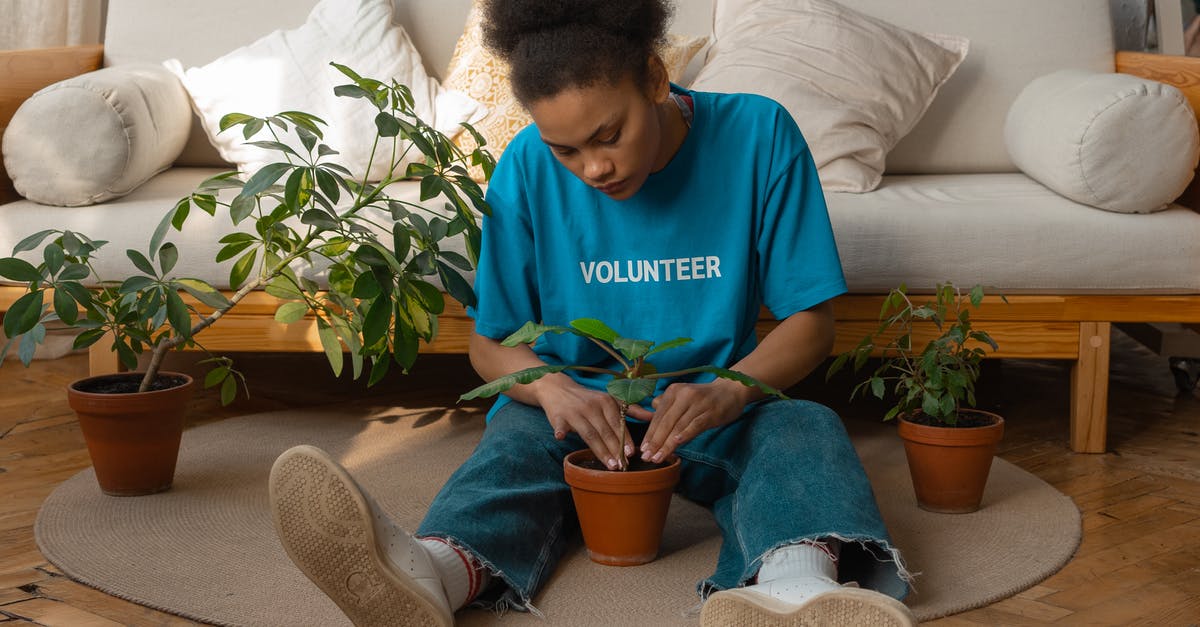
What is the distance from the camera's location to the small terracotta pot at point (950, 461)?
154 centimetres

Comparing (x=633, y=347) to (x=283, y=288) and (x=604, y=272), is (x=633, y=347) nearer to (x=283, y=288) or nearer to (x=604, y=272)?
(x=604, y=272)

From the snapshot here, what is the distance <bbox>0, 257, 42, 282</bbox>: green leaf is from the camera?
1.49 m

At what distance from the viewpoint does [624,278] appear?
1.45m

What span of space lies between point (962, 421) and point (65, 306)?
4.02ft

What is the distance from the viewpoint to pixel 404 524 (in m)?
1.56

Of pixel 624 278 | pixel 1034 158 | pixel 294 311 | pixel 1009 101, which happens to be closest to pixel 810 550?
pixel 624 278

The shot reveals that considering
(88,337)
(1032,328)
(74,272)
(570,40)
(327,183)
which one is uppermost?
(570,40)

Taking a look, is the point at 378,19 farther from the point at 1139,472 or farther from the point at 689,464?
the point at 1139,472

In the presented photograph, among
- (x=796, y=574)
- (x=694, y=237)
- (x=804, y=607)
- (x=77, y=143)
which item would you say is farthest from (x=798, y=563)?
(x=77, y=143)

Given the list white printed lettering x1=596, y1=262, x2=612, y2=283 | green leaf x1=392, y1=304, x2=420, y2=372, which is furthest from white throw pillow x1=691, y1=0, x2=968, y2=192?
green leaf x1=392, y1=304, x2=420, y2=372

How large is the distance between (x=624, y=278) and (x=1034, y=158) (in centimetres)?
102

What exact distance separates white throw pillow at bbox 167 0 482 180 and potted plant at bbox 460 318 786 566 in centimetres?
109

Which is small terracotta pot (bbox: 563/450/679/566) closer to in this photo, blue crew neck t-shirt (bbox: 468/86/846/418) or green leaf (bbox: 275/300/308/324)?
blue crew neck t-shirt (bbox: 468/86/846/418)

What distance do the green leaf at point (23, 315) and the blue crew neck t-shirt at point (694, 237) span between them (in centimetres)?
59
